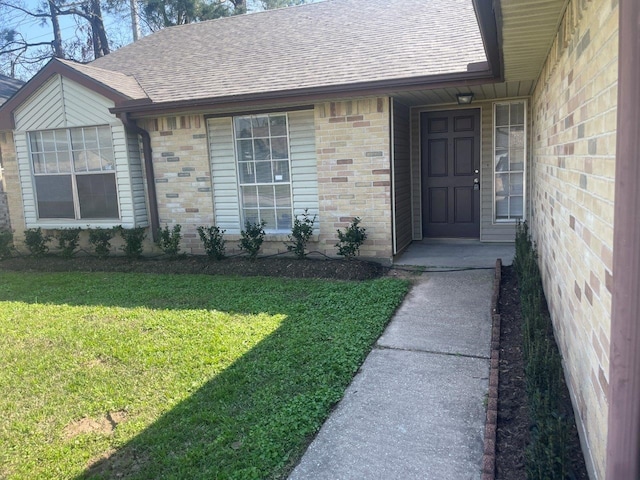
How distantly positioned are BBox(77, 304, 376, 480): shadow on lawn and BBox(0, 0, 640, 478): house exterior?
11.3 feet

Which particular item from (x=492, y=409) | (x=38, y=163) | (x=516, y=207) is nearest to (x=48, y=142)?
(x=38, y=163)

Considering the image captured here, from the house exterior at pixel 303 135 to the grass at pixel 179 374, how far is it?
1.96 meters

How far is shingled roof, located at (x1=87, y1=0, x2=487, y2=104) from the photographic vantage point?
7363 millimetres

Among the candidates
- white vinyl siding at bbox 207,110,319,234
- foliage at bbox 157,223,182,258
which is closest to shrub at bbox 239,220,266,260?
white vinyl siding at bbox 207,110,319,234

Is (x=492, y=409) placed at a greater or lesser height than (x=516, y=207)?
lesser

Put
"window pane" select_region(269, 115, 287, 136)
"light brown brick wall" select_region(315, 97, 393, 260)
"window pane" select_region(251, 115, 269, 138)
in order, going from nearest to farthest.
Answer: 1. "light brown brick wall" select_region(315, 97, 393, 260)
2. "window pane" select_region(269, 115, 287, 136)
3. "window pane" select_region(251, 115, 269, 138)

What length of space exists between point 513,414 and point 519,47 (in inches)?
130

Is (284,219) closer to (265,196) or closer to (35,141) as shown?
(265,196)

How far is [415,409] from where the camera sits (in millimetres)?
3365

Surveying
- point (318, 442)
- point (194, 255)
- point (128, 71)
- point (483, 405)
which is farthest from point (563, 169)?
point (128, 71)

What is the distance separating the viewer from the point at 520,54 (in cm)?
498

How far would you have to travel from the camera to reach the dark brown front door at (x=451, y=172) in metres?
8.66

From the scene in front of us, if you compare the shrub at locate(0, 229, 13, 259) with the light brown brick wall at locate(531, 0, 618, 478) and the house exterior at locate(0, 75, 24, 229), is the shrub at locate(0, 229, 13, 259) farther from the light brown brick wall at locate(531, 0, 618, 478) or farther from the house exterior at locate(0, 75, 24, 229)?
the light brown brick wall at locate(531, 0, 618, 478)

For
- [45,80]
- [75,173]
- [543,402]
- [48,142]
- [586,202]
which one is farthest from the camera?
[48,142]
